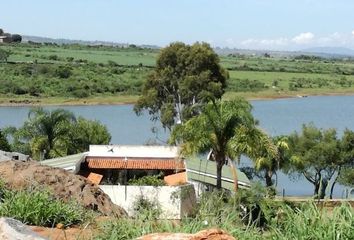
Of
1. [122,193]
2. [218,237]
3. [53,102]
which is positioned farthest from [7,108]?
[218,237]

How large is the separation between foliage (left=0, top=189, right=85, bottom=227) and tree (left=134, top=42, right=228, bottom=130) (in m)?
27.4

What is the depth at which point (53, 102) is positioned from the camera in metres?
71.1

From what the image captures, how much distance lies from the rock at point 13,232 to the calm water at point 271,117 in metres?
28.9

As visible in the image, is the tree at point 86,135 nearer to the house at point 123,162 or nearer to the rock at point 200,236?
the house at point 123,162

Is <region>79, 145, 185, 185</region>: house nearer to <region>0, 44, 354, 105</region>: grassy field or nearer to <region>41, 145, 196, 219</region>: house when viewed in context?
<region>41, 145, 196, 219</region>: house

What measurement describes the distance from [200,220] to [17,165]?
4.18 meters

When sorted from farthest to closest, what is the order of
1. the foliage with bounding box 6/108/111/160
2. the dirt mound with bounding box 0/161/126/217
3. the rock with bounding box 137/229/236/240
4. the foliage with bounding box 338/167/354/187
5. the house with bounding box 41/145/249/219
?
the foliage with bounding box 338/167/354/187, the foliage with bounding box 6/108/111/160, the house with bounding box 41/145/249/219, the dirt mound with bounding box 0/161/126/217, the rock with bounding box 137/229/236/240

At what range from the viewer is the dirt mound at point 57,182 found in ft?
30.3

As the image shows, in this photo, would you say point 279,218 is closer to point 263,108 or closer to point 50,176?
point 50,176

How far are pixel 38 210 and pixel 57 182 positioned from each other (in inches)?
102

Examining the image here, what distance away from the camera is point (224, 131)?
62.4ft

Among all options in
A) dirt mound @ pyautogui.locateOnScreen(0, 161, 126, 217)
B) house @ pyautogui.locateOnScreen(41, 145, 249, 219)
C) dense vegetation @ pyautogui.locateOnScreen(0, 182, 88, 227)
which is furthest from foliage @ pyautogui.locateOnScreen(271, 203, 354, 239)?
house @ pyautogui.locateOnScreen(41, 145, 249, 219)

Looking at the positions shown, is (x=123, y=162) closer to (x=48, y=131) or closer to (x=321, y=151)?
(x=48, y=131)

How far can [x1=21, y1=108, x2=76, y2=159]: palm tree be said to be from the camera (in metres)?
28.7
